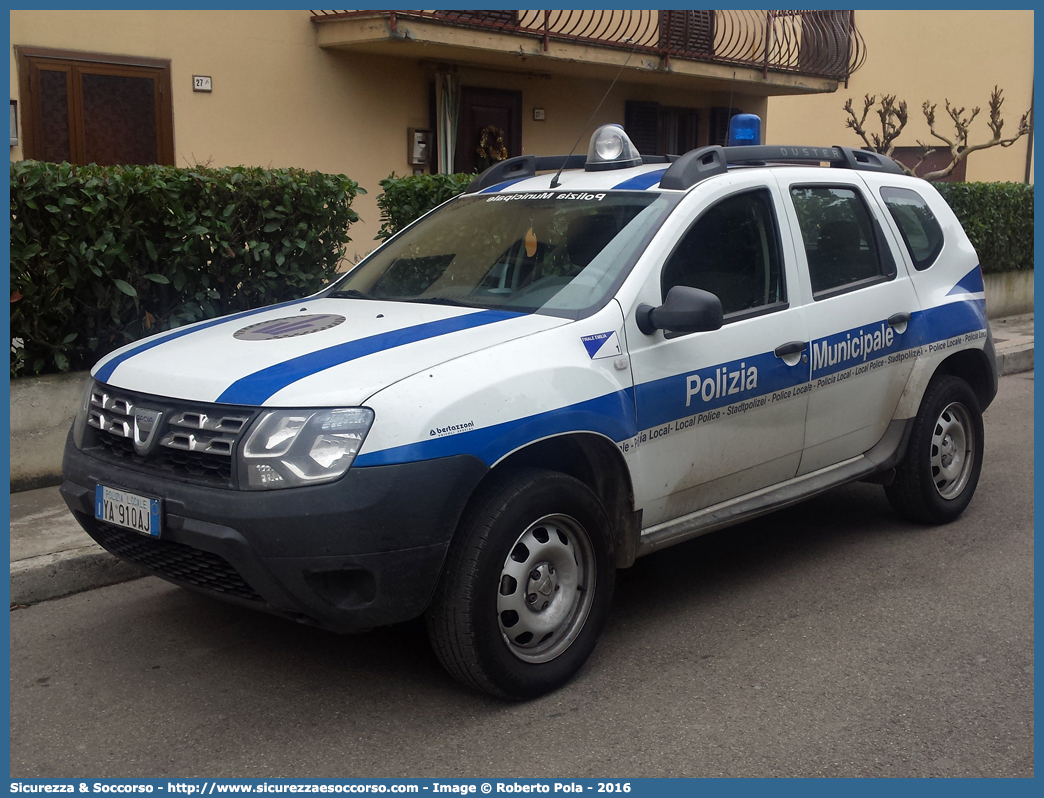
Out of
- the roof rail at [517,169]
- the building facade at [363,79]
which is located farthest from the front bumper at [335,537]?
the building facade at [363,79]

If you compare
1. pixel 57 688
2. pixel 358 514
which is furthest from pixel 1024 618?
pixel 57 688

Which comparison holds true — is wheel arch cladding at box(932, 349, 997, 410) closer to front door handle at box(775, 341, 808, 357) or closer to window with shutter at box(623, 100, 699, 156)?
front door handle at box(775, 341, 808, 357)

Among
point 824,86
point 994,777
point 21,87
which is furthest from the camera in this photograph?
point 824,86

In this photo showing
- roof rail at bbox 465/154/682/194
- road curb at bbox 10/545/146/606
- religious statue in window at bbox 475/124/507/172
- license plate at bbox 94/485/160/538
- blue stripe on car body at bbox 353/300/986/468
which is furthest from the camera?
religious statue in window at bbox 475/124/507/172

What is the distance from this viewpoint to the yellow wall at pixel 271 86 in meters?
9.94

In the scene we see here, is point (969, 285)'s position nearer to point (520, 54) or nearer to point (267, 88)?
point (520, 54)

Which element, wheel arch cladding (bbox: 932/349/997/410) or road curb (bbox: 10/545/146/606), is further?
wheel arch cladding (bbox: 932/349/997/410)

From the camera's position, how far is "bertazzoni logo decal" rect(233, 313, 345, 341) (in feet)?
13.3

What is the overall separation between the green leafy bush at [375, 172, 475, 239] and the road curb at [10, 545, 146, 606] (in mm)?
3511

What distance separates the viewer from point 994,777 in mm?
3301

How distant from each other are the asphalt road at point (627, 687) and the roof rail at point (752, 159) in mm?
1796

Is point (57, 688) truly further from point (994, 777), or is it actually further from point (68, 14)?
point (68, 14)

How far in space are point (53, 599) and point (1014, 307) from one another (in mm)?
12529

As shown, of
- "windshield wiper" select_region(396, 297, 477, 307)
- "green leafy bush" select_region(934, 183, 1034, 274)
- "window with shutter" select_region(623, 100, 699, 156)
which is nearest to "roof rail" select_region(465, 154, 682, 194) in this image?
"windshield wiper" select_region(396, 297, 477, 307)
